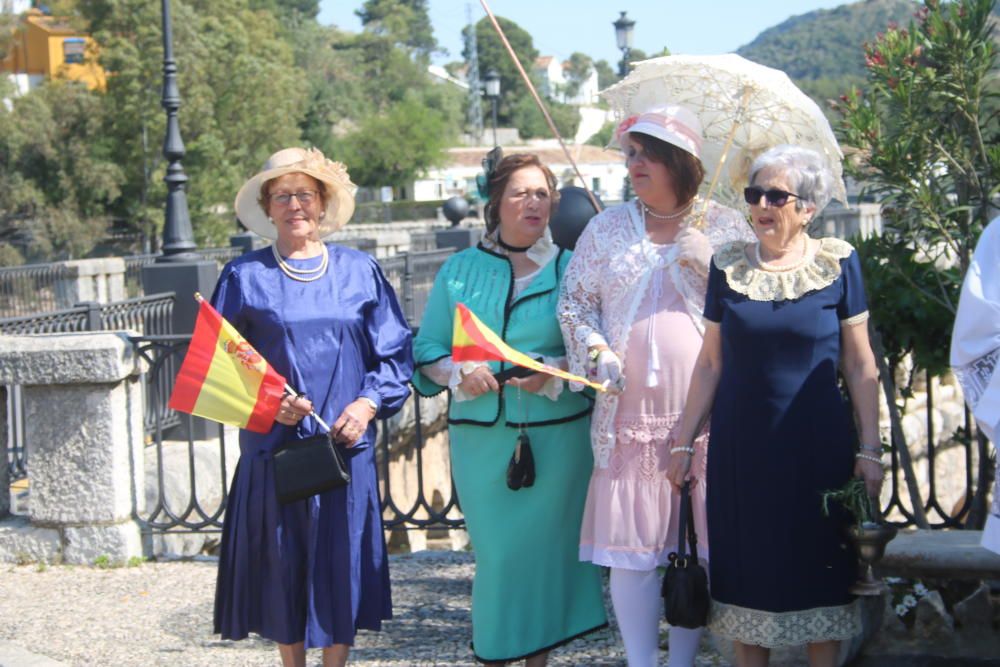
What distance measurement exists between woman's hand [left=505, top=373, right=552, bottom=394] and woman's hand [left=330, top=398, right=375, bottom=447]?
49 centimetres

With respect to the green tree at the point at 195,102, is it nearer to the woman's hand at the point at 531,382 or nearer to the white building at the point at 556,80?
the woman's hand at the point at 531,382

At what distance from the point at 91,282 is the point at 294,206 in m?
14.5

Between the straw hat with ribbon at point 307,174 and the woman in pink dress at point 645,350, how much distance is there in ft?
3.03

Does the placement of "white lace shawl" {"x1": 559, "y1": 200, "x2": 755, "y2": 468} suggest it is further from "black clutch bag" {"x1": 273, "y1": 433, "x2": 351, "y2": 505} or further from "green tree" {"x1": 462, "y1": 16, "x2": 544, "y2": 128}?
"green tree" {"x1": 462, "y1": 16, "x2": 544, "y2": 128}

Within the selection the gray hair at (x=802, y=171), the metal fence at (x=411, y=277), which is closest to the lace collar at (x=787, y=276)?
the gray hair at (x=802, y=171)

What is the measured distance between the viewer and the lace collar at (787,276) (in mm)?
3525

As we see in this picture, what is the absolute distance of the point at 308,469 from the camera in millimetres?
3924

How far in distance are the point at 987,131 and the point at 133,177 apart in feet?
106

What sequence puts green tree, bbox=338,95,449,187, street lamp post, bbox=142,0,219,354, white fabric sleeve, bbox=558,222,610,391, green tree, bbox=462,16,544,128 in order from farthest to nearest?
1. green tree, bbox=462,16,544,128
2. green tree, bbox=338,95,449,187
3. street lamp post, bbox=142,0,219,354
4. white fabric sleeve, bbox=558,222,610,391

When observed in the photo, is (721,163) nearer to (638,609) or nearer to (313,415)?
(638,609)

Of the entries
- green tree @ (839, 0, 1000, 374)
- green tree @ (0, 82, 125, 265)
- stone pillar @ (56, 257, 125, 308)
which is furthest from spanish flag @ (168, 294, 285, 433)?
green tree @ (0, 82, 125, 265)

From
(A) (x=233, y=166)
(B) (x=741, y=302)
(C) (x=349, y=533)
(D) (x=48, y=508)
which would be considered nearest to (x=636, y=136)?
(B) (x=741, y=302)

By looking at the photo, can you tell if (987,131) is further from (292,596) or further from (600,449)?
(292,596)

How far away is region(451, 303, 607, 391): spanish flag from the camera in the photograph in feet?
12.8
